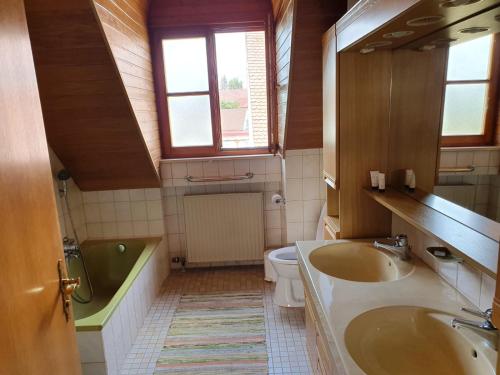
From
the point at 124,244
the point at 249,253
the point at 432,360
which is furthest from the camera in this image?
the point at 249,253

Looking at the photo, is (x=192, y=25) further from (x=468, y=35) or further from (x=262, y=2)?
(x=468, y=35)

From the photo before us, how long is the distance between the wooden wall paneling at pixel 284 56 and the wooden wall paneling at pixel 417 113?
0.69m

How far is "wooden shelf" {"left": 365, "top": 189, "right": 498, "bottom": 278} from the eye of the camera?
972 mm

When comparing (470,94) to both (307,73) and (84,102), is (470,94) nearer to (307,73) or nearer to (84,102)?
(307,73)

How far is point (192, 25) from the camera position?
2.96 metres

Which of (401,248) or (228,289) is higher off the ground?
(401,248)

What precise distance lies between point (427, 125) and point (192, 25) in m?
2.19

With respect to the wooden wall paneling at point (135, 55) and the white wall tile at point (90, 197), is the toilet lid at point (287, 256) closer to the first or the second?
the wooden wall paneling at point (135, 55)

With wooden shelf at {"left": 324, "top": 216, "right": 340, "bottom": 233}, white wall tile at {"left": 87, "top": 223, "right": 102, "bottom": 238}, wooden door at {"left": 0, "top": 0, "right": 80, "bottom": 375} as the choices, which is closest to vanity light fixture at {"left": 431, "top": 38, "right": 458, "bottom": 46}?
wooden shelf at {"left": 324, "top": 216, "right": 340, "bottom": 233}

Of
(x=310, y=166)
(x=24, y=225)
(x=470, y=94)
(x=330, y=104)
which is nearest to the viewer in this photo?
(x=24, y=225)

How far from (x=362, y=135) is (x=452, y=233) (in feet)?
2.72

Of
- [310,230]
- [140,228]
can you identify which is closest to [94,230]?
[140,228]

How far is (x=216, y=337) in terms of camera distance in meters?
2.48

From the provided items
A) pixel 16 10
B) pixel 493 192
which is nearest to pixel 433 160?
pixel 493 192
